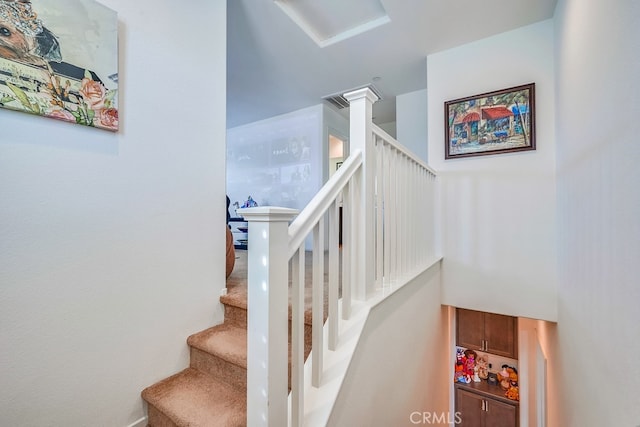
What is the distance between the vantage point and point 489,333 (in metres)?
3.89

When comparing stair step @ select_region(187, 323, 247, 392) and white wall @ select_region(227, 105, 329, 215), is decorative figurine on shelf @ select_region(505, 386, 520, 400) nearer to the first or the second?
white wall @ select_region(227, 105, 329, 215)

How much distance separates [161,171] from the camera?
1.52m

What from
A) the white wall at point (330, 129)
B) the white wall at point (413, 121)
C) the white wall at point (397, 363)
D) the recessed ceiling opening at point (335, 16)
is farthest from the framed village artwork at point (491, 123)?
the white wall at point (330, 129)

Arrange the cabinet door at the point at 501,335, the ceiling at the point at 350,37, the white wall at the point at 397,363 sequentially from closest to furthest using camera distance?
the white wall at the point at 397,363 < the ceiling at the point at 350,37 < the cabinet door at the point at 501,335

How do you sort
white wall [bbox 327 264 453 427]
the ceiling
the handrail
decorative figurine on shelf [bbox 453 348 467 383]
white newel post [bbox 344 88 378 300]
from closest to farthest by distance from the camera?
the handrail
white wall [bbox 327 264 453 427]
white newel post [bbox 344 88 378 300]
the ceiling
decorative figurine on shelf [bbox 453 348 467 383]

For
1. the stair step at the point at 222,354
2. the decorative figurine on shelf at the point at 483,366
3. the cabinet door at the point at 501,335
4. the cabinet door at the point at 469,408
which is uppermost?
the stair step at the point at 222,354

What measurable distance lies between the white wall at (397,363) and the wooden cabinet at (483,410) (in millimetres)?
1715

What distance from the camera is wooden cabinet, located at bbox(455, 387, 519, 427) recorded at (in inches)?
146

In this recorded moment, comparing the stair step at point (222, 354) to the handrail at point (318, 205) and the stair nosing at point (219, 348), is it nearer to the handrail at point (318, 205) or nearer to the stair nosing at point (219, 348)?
the stair nosing at point (219, 348)

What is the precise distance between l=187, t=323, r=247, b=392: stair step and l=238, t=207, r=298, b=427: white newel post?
0.61 meters

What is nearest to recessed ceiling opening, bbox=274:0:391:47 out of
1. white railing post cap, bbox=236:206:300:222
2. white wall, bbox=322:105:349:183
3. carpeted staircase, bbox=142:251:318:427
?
white wall, bbox=322:105:349:183

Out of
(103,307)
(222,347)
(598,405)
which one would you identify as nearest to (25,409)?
(103,307)

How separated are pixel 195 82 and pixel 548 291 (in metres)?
3.16

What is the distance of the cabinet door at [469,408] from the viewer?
12.7 feet
